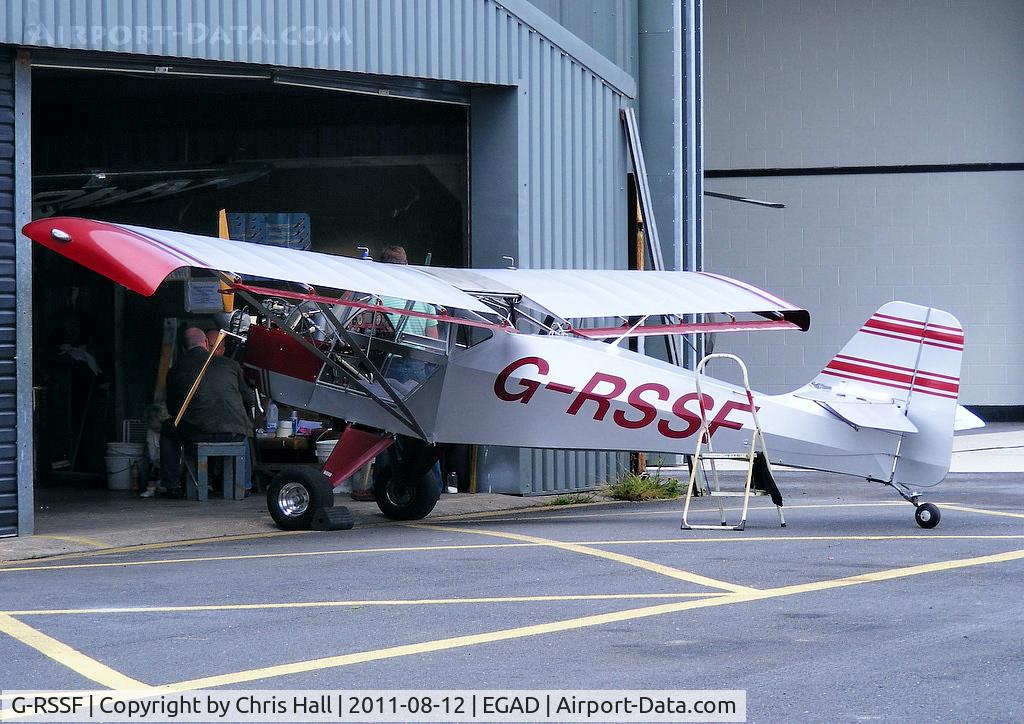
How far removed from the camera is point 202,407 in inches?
554

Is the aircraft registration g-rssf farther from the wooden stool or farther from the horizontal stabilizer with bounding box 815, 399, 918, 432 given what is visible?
the wooden stool

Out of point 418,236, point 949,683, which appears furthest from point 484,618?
point 418,236

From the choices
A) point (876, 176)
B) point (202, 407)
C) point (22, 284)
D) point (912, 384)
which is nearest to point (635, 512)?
point (912, 384)

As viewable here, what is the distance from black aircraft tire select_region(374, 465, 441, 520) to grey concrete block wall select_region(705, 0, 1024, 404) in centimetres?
1407

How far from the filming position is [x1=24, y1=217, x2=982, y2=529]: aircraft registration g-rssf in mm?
10234

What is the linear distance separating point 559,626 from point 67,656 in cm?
237

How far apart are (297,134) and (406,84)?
363 cm

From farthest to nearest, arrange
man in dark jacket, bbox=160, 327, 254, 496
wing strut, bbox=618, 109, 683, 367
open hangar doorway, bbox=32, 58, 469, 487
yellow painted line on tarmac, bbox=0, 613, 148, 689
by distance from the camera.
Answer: open hangar doorway, bbox=32, 58, 469, 487 → wing strut, bbox=618, 109, 683, 367 → man in dark jacket, bbox=160, 327, 254, 496 → yellow painted line on tarmac, bbox=0, 613, 148, 689

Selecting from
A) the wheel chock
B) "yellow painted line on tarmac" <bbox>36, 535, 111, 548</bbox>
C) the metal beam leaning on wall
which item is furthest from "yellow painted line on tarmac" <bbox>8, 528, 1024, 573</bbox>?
the metal beam leaning on wall

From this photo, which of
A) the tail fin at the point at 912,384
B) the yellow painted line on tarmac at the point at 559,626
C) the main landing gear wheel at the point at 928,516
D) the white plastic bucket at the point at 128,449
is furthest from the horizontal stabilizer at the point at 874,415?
the white plastic bucket at the point at 128,449

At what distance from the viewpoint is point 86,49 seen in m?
10.8

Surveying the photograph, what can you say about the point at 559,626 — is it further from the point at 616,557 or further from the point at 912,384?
the point at 912,384

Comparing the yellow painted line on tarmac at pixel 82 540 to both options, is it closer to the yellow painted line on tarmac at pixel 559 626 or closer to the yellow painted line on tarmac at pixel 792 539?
the yellow painted line on tarmac at pixel 792 539

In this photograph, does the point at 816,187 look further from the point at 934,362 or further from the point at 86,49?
the point at 86,49
